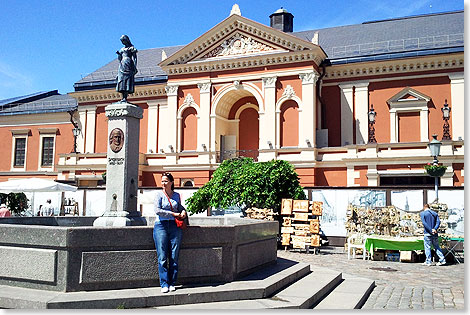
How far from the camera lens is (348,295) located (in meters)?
8.22

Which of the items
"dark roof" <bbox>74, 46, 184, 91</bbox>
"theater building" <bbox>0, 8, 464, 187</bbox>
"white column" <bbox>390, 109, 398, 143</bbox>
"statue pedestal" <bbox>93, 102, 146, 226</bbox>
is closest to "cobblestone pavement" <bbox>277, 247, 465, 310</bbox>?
"statue pedestal" <bbox>93, 102, 146, 226</bbox>

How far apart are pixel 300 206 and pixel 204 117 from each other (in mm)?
13635

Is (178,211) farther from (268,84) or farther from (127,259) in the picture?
(268,84)

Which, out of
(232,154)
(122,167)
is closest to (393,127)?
(232,154)

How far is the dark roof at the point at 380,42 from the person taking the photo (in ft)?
86.6

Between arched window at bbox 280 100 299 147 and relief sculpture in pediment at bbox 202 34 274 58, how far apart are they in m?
3.51

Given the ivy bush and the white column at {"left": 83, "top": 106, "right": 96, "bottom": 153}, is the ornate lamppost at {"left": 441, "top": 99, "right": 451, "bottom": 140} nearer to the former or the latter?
the ivy bush

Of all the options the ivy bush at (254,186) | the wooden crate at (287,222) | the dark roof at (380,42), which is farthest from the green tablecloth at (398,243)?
the dark roof at (380,42)

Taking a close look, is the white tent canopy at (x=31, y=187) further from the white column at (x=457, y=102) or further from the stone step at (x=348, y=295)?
the white column at (x=457, y=102)

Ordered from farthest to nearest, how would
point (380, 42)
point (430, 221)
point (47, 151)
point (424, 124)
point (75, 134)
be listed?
point (47, 151), point (75, 134), point (380, 42), point (424, 124), point (430, 221)

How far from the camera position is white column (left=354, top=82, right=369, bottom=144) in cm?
2694

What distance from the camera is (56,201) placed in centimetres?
2327

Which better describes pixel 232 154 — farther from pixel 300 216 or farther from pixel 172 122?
pixel 300 216

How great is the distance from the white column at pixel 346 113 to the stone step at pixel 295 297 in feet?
61.7
